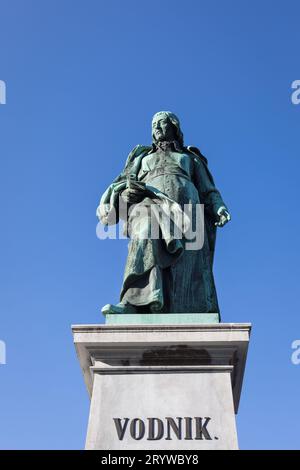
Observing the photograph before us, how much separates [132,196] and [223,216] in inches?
48.5

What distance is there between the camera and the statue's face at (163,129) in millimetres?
9695

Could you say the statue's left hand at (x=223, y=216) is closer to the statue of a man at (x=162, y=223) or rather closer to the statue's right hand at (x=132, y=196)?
the statue of a man at (x=162, y=223)

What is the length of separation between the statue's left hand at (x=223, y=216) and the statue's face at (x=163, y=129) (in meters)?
1.53

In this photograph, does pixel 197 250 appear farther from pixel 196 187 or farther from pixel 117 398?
pixel 117 398

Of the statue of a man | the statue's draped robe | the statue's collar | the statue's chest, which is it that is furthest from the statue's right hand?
the statue's collar

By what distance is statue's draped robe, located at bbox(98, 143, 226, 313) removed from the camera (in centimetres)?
784

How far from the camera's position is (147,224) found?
26.9 ft

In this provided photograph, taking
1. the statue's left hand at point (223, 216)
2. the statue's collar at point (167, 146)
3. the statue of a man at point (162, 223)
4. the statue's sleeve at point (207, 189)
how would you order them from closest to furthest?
the statue of a man at point (162, 223), the statue's left hand at point (223, 216), the statue's sleeve at point (207, 189), the statue's collar at point (167, 146)

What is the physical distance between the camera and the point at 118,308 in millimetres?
7477

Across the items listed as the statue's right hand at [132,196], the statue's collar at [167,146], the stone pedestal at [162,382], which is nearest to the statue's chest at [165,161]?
the statue's collar at [167,146]

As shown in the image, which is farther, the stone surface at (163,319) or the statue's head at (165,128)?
the statue's head at (165,128)

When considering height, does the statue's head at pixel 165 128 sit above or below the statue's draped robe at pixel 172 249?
above

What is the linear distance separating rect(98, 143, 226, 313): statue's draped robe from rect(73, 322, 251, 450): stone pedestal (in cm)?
79

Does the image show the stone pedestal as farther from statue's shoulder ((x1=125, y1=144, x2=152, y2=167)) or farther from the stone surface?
statue's shoulder ((x1=125, y1=144, x2=152, y2=167))
